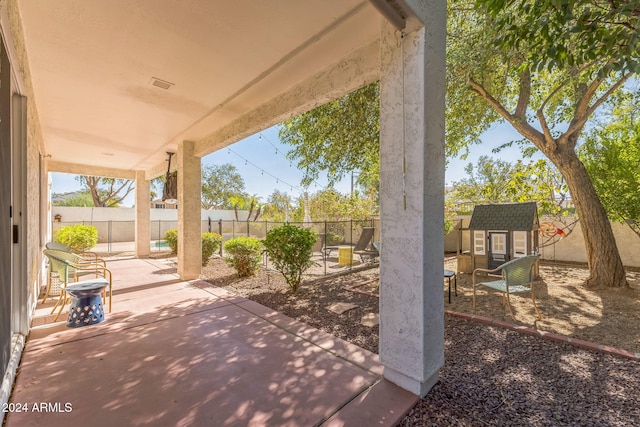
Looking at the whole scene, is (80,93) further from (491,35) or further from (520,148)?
(520,148)

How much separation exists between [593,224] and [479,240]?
1926mm

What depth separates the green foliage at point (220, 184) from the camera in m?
27.9

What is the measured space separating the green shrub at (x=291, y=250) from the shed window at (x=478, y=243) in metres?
3.82

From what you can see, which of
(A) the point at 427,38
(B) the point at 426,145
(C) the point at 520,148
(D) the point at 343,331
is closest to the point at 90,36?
(A) the point at 427,38

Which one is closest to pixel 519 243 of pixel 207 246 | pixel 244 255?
pixel 244 255

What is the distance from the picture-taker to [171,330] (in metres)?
3.33

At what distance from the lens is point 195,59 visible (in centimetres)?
303

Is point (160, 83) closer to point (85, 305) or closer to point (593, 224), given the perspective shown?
point (85, 305)

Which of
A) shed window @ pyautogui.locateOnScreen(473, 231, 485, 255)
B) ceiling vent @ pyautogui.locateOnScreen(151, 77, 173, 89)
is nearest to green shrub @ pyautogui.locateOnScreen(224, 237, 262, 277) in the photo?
ceiling vent @ pyautogui.locateOnScreen(151, 77, 173, 89)

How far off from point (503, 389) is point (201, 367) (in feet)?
8.31

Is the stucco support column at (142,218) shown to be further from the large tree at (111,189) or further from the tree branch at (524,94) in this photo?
the large tree at (111,189)

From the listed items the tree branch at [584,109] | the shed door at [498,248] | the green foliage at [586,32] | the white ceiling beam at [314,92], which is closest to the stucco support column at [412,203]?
the white ceiling beam at [314,92]

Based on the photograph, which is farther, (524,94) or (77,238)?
(77,238)

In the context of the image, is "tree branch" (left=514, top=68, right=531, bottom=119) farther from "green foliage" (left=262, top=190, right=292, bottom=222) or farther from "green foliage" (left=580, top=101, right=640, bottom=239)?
"green foliage" (left=262, top=190, right=292, bottom=222)
